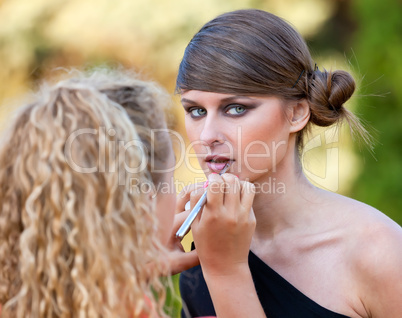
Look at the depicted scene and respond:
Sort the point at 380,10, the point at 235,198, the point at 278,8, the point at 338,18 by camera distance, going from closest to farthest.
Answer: the point at 235,198 < the point at 380,10 < the point at 278,8 < the point at 338,18

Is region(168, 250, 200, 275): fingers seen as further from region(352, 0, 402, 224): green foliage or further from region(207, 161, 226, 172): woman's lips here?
region(352, 0, 402, 224): green foliage

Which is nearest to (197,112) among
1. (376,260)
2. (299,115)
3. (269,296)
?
(299,115)

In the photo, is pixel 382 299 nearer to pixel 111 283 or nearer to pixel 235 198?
pixel 235 198

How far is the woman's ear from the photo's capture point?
2.45 meters

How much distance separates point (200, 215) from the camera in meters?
2.09

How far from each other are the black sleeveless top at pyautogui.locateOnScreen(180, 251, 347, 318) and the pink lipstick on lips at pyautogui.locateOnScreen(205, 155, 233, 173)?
0.44 metres

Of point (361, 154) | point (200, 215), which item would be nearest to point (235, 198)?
point (200, 215)

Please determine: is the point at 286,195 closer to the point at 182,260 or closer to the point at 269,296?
the point at 269,296

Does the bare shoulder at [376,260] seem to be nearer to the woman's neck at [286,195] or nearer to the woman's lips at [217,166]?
the woman's neck at [286,195]

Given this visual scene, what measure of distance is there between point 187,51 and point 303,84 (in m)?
0.52

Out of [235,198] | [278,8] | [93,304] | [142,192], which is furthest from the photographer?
[278,8]

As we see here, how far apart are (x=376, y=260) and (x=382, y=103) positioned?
318 cm

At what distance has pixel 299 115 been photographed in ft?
8.13

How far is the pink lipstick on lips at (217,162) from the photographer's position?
7.77 feet
